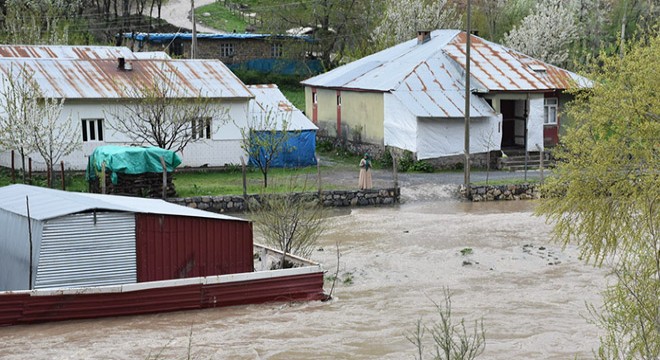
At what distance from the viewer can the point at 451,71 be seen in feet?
135

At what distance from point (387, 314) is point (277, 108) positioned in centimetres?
2083

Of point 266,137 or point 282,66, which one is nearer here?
point 266,137

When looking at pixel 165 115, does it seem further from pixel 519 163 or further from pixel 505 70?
pixel 505 70

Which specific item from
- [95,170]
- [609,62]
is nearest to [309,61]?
[95,170]

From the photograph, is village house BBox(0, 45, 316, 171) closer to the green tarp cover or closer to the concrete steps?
the green tarp cover

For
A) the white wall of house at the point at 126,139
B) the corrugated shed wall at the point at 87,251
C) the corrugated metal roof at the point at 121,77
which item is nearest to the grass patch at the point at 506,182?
the white wall of house at the point at 126,139

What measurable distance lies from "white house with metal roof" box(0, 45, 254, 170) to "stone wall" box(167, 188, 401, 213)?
5.29m

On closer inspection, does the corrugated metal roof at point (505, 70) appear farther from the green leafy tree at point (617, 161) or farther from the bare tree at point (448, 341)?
the bare tree at point (448, 341)

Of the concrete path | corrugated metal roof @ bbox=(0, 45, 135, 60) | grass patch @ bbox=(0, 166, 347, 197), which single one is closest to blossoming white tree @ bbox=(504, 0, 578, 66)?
grass patch @ bbox=(0, 166, 347, 197)

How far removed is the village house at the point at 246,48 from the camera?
6116cm

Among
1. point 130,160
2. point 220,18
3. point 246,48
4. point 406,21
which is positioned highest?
point 220,18

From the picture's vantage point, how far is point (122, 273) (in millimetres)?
19016

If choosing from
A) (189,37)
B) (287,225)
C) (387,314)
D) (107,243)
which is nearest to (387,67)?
(189,37)

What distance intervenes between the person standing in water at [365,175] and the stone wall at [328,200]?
26 centimetres
